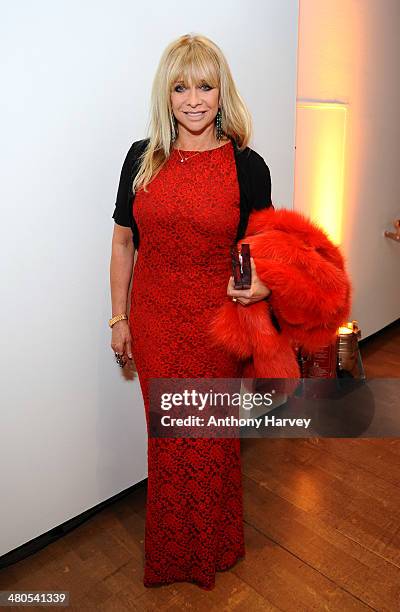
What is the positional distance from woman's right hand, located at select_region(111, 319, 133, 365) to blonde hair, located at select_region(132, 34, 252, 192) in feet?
1.49

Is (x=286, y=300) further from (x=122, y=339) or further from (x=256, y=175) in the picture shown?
(x=122, y=339)

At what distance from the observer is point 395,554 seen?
1.95 meters

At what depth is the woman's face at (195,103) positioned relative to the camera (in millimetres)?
1503

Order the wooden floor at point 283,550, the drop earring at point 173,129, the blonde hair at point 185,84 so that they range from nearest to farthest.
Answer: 1. the blonde hair at point 185,84
2. the drop earring at point 173,129
3. the wooden floor at point 283,550

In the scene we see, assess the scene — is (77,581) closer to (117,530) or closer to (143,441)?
(117,530)

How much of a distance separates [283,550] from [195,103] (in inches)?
61.5

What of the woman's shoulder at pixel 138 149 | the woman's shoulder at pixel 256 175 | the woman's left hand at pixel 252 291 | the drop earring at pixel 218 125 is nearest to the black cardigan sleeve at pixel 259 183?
the woman's shoulder at pixel 256 175

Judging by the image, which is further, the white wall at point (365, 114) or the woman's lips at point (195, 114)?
the white wall at point (365, 114)

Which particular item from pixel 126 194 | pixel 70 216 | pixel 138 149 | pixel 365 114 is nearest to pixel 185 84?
pixel 138 149

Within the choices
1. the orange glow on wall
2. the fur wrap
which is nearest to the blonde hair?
the fur wrap

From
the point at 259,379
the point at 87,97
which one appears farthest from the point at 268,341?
the point at 87,97

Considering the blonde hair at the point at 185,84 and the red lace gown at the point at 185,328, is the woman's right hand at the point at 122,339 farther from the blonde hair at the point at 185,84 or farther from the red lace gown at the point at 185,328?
the blonde hair at the point at 185,84

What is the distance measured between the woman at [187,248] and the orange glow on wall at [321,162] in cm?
127

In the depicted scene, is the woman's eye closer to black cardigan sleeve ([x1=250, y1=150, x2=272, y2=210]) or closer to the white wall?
black cardigan sleeve ([x1=250, y1=150, x2=272, y2=210])
